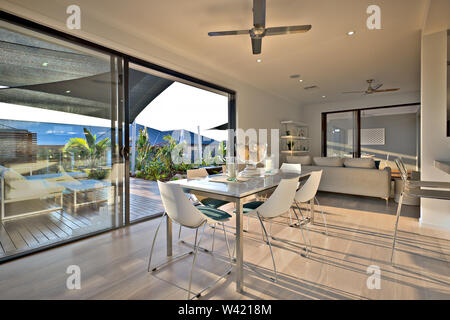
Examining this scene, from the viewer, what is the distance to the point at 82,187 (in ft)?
8.38

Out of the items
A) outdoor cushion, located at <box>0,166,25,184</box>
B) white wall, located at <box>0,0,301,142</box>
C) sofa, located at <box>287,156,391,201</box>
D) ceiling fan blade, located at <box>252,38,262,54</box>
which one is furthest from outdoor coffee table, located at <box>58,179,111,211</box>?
sofa, located at <box>287,156,391,201</box>

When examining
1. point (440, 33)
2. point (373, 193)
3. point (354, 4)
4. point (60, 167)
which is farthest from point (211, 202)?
point (440, 33)

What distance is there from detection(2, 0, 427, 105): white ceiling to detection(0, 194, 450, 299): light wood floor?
2397 mm

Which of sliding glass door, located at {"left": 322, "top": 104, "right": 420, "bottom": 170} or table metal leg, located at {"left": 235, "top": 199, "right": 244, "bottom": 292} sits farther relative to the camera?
sliding glass door, located at {"left": 322, "top": 104, "right": 420, "bottom": 170}

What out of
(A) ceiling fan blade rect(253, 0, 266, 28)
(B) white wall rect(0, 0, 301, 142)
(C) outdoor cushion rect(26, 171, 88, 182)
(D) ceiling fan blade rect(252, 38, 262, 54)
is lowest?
(C) outdoor cushion rect(26, 171, 88, 182)

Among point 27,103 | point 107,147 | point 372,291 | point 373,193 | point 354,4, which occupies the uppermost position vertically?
point 354,4

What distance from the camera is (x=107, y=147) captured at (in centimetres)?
276

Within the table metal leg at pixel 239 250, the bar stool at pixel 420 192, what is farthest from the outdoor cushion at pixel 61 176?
the bar stool at pixel 420 192

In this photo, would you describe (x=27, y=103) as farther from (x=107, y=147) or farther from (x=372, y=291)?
(x=372, y=291)

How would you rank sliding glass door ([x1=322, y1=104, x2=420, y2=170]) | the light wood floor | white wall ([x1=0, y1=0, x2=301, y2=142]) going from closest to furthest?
the light wood floor
white wall ([x1=0, y1=0, x2=301, y2=142])
sliding glass door ([x1=322, y1=104, x2=420, y2=170])

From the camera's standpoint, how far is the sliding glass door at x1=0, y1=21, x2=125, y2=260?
→ 2043 millimetres

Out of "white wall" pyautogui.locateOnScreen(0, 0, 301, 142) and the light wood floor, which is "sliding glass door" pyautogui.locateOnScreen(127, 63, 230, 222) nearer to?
"white wall" pyautogui.locateOnScreen(0, 0, 301, 142)

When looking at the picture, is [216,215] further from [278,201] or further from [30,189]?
[30,189]

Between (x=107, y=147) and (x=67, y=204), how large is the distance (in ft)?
2.50
